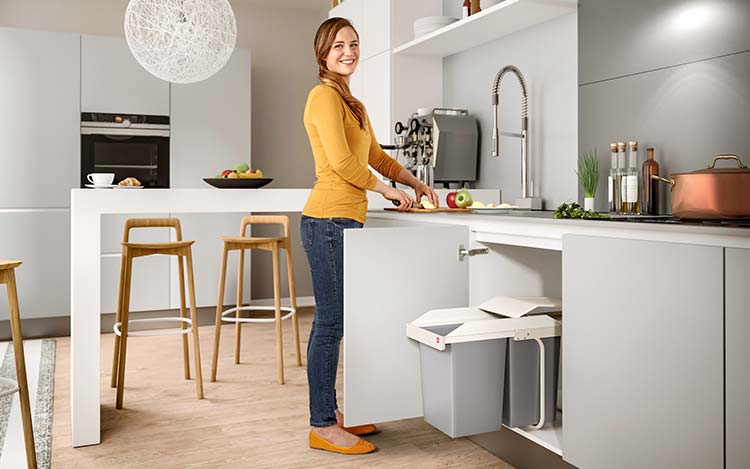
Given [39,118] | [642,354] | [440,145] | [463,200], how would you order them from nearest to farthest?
1. [642,354]
2. [463,200]
3. [440,145]
4. [39,118]

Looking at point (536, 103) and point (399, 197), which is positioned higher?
point (536, 103)

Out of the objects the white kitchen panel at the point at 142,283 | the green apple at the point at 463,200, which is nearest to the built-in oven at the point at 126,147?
the white kitchen panel at the point at 142,283

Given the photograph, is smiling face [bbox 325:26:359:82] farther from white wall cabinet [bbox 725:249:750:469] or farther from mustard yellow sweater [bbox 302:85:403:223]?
white wall cabinet [bbox 725:249:750:469]

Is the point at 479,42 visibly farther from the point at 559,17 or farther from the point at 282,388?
the point at 282,388

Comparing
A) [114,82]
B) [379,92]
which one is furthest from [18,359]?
[114,82]

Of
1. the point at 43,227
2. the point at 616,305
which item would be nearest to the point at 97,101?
the point at 43,227

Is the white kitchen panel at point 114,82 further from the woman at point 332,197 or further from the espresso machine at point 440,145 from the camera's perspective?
the woman at point 332,197

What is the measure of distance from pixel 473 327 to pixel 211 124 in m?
3.74

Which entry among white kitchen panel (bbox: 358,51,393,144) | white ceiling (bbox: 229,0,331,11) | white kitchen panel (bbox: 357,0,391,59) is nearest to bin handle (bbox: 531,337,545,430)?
white kitchen panel (bbox: 358,51,393,144)

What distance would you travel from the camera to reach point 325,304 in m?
2.58

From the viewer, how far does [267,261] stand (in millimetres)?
6113

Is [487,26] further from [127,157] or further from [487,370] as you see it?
[127,157]

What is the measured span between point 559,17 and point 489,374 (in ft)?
5.98

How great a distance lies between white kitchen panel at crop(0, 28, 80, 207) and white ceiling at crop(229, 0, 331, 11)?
161 centimetres
